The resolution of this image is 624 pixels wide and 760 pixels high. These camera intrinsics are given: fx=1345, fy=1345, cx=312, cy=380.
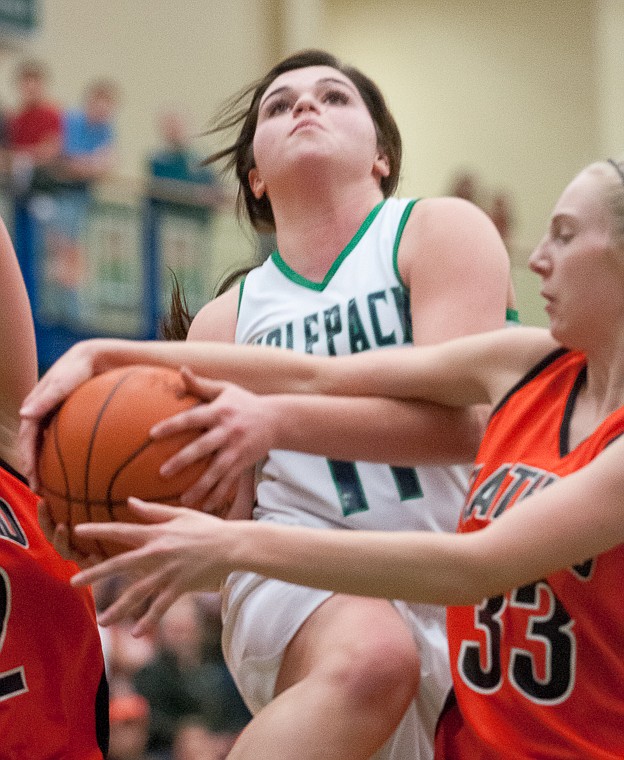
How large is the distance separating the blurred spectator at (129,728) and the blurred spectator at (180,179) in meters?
3.54

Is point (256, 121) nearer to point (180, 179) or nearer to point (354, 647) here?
point (354, 647)

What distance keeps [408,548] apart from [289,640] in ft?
2.63

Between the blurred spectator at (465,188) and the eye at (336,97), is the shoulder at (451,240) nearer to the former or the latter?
the eye at (336,97)

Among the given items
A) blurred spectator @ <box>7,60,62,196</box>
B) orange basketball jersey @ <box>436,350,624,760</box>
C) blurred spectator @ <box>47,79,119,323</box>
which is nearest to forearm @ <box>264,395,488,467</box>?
orange basketball jersey @ <box>436,350,624,760</box>

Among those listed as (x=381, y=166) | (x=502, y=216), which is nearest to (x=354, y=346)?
(x=381, y=166)

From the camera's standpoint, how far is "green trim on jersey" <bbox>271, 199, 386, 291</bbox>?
3182 mm

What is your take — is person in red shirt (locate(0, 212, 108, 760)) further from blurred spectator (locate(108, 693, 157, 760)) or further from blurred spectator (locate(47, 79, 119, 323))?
blurred spectator (locate(47, 79, 119, 323))

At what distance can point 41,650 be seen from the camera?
3027 mm

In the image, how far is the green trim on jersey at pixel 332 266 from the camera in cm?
318

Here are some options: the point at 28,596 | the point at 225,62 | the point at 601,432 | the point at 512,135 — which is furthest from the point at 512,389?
the point at 512,135

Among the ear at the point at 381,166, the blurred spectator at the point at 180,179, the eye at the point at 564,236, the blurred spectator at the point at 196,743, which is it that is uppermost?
the eye at the point at 564,236

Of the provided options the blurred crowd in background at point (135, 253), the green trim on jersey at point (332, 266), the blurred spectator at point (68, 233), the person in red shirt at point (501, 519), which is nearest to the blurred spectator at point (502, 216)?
the blurred crowd in background at point (135, 253)

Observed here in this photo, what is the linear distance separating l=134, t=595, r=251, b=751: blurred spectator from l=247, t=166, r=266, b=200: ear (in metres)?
4.16

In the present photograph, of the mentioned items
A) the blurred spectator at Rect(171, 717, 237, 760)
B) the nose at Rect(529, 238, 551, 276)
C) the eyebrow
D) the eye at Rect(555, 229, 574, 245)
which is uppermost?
the eyebrow
